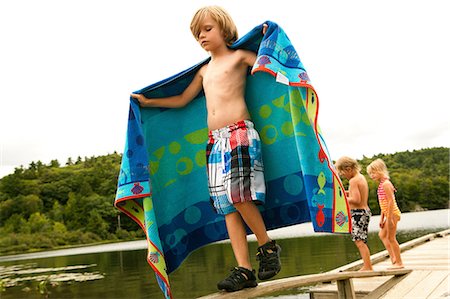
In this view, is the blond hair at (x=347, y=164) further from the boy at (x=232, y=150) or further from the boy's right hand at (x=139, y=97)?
the boy's right hand at (x=139, y=97)

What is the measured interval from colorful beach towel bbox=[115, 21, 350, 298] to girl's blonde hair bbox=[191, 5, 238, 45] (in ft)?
0.30

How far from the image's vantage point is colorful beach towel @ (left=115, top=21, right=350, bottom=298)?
2.69 meters

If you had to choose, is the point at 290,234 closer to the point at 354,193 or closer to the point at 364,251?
the point at 364,251

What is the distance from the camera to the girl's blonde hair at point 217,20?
279 centimetres

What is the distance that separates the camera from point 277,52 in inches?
104

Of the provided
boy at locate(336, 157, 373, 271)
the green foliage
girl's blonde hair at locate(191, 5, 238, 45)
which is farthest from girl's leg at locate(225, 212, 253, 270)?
the green foliage

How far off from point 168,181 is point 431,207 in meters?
66.1

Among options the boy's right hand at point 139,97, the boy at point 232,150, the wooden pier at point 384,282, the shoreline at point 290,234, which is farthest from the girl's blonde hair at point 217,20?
the shoreline at point 290,234

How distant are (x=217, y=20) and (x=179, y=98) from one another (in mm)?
539

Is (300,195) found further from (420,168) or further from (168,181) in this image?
(420,168)

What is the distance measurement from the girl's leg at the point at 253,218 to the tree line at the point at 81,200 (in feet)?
154

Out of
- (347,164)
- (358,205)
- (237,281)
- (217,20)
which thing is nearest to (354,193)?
(358,205)

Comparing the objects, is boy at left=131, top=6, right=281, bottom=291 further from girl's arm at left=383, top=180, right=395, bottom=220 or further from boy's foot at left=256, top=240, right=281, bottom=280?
girl's arm at left=383, top=180, right=395, bottom=220

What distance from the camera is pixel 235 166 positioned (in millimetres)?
2637
